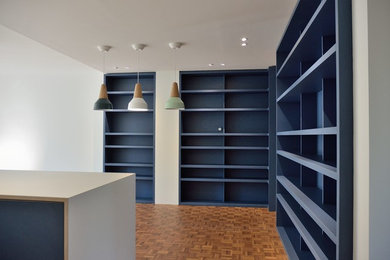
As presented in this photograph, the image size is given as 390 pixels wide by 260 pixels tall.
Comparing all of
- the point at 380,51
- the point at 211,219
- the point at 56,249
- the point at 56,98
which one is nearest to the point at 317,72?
the point at 380,51

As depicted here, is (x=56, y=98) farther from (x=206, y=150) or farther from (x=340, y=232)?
(x=340, y=232)

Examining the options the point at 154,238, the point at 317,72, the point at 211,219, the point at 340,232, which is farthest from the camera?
the point at 211,219

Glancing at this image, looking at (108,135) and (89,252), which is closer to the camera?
(89,252)

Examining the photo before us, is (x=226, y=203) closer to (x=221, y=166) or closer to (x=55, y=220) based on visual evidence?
(x=221, y=166)

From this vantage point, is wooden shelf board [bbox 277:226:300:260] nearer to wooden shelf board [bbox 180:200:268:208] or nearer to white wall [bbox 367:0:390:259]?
wooden shelf board [bbox 180:200:268:208]

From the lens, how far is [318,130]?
1839 mm

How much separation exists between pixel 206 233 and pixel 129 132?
2834mm

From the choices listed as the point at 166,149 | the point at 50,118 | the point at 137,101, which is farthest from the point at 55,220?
the point at 50,118

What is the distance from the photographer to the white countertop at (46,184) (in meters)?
1.71

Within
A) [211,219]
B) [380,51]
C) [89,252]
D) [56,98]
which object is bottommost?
[211,219]

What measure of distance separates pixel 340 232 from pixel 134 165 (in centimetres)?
439

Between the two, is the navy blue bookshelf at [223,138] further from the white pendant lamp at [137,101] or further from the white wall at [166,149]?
the white pendant lamp at [137,101]

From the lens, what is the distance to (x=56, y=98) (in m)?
5.96

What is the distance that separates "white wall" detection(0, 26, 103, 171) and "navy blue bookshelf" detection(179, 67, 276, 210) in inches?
78.1
